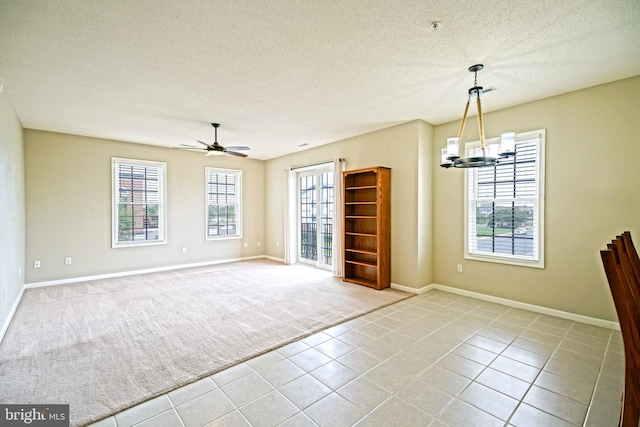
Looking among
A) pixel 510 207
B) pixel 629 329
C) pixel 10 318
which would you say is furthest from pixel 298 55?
pixel 10 318

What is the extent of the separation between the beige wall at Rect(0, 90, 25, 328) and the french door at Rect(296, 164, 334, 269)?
5.04 meters

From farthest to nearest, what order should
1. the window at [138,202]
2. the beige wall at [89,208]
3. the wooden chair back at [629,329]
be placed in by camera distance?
1. the window at [138,202]
2. the beige wall at [89,208]
3. the wooden chair back at [629,329]

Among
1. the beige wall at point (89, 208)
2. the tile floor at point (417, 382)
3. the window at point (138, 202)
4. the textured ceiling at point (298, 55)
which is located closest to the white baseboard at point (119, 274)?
the beige wall at point (89, 208)

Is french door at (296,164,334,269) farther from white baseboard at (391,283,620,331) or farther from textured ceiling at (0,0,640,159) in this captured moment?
textured ceiling at (0,0,640,159)

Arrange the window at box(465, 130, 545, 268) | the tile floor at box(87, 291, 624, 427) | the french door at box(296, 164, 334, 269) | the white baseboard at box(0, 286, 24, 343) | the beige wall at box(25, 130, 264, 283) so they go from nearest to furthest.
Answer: the tile floor at box(87, 291, 624, 427), the white baseboard at box(0, 286, 24, 343), the window at box(465, 130, 545, 268), the beige wall at box(25, 130, 264, 283), the french door at box(296, 164, 334, 269)

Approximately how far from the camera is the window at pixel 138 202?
6.04 metres

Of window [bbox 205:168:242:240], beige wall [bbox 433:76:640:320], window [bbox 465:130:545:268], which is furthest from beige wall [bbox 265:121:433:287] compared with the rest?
window [bbox 205:168:242:240]

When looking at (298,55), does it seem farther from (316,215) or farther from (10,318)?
(10,318)

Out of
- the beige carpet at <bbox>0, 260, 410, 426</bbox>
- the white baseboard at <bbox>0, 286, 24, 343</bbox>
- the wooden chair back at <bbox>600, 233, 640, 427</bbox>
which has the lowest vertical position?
the beige carpet at <bbox>0, 260, 410, 426</bbox>

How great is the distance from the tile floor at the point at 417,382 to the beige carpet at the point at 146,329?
0.91 feet

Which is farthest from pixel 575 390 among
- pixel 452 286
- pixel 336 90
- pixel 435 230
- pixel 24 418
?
pixel 24 418

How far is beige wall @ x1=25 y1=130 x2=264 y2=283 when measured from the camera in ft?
17.1

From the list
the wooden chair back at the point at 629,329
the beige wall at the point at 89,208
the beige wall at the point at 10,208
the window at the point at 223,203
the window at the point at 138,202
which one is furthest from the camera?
the window at the point at 223,203

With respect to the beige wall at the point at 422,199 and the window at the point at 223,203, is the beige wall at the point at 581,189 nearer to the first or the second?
the beige wall at the point at 422,199
